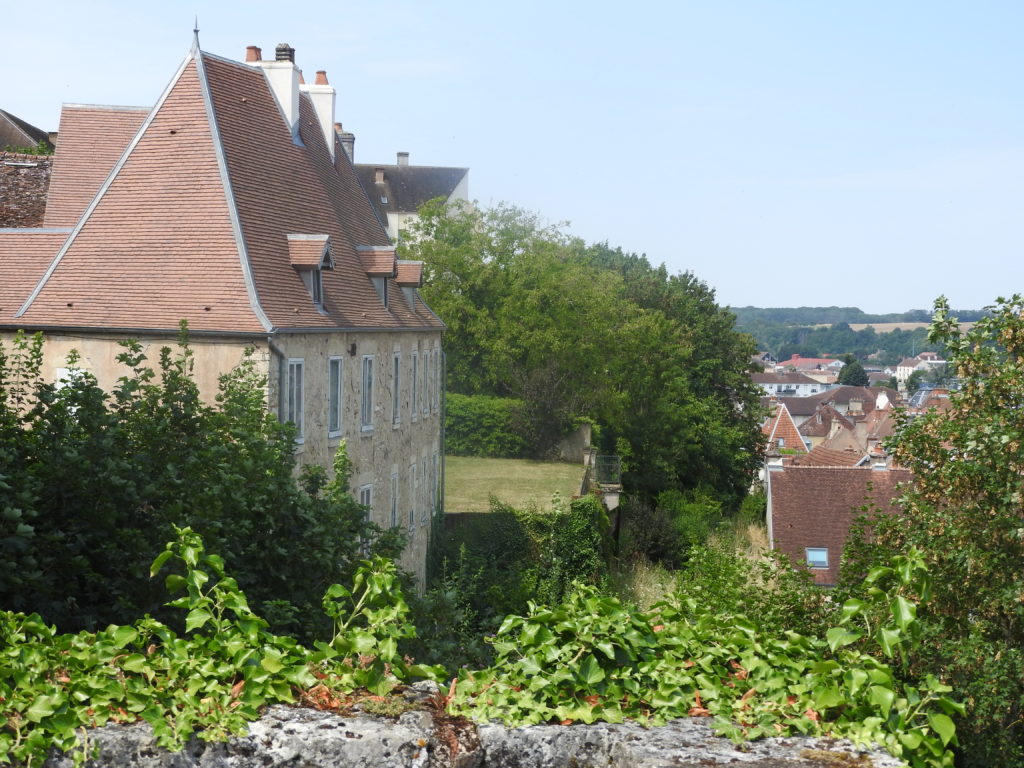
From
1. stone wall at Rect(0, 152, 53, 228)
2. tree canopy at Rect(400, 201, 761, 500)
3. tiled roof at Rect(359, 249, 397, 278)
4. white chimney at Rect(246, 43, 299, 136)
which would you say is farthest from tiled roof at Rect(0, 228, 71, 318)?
tree canopy at Rect(400, 201, 761, 500)

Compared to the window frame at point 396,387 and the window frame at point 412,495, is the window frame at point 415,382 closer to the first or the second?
the window frame at point 396,387

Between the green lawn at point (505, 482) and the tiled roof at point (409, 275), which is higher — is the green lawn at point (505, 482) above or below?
below

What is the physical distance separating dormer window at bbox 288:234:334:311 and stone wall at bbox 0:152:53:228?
8891 mm

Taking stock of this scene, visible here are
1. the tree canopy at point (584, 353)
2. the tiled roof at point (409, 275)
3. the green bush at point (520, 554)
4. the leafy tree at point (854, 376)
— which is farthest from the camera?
the leafy tree at point (854, 376)

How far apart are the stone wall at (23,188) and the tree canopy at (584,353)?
21959mm

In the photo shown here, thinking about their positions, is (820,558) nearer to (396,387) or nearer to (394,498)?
(394,498)

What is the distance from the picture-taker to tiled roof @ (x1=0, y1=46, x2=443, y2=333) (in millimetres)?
19906

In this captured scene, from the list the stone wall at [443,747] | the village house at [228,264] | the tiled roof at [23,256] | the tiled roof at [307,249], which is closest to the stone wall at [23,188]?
the village house at [228,264]

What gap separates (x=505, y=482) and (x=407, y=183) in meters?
47.3

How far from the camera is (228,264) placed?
20219mm

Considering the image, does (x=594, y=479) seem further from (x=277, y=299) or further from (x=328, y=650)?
(x=328, y=650)

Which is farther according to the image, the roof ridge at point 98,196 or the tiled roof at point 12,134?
the tiled roof at point 12,134

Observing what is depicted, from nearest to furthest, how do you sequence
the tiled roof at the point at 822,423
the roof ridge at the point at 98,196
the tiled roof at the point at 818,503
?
the roof ridge at the point at 98,196
the tiled roof at the point at 818,503
the tiled roof at the point at 822,423

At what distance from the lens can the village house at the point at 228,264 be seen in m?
19.8
